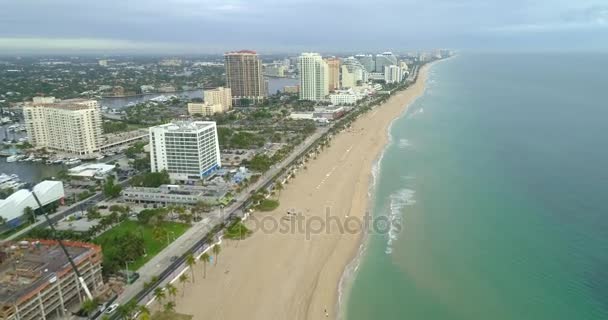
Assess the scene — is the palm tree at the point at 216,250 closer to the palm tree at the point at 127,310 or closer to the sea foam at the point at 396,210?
the palm tree at the point at 127,310

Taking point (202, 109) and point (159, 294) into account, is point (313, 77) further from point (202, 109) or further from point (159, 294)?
point (159, 294)

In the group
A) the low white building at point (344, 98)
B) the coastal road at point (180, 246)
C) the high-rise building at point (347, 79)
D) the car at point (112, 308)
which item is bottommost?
the coastal road at point (180, 246)

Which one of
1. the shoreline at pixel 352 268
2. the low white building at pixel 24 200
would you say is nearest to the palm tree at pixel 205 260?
the shoreline at pixel 352 268

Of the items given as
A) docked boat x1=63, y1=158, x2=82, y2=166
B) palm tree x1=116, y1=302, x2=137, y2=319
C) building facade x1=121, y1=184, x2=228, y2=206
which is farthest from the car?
docked boat x1=63, y1=158, x2=82, y2=166

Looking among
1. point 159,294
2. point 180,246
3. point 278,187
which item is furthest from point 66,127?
point 159,294

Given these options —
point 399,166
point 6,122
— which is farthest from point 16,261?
point 6,122

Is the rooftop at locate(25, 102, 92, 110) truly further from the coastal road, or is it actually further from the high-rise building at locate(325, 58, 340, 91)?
the high-rise building at locate(325, 58, 340, 91)

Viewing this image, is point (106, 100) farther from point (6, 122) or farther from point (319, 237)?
point (319, 237)
